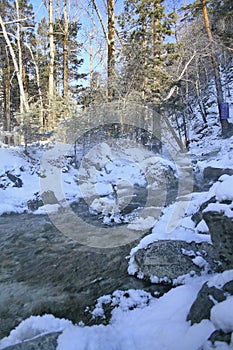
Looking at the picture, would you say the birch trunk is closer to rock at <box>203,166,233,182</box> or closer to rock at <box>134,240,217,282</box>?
rock at <box>203,166,233,182</box>

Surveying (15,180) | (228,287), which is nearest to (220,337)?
(228,287)

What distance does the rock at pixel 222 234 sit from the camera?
3.23 metres

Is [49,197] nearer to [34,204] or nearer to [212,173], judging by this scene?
[34,204]

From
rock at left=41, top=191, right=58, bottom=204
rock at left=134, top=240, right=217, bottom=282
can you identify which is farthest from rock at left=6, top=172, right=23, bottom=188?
rock at left=134, top=240, right=217, bottom=282

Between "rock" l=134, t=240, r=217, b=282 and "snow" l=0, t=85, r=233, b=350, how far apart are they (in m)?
0.08

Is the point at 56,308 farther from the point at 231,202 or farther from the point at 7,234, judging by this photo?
the point at 7,234

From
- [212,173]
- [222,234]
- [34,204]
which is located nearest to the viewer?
[222,234]

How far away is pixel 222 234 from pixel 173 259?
1024 millimetres

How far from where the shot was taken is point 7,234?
21.1 feet

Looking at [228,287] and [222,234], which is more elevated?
[222,234]

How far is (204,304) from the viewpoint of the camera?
2717 millimetres

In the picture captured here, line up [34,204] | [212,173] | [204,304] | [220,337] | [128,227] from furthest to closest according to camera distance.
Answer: [212,173] → [34,204] → [128,227] → [204,304] → [220,337]

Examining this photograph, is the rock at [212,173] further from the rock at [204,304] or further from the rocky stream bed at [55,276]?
the rock at [204,304]

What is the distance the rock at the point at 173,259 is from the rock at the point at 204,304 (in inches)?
40.2
